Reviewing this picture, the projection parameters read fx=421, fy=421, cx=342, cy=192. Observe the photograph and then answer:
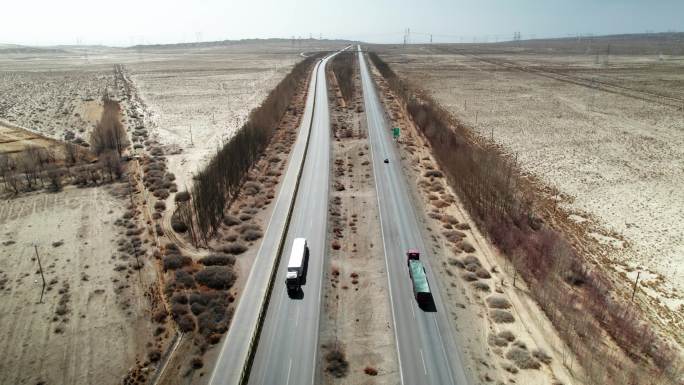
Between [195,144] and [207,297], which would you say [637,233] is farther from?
[195,144]

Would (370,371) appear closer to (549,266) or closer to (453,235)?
(549,266)

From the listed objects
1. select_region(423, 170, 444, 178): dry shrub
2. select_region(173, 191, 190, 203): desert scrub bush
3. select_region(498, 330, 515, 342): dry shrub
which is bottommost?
select_region(498, 330, 515, 342): dry shrub

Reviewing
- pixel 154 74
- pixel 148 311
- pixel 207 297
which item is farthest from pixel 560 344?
pixel 154 74

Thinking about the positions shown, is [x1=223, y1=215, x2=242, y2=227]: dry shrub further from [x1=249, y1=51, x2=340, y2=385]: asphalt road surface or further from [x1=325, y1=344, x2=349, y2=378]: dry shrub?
[x1=325, y1=344, x2=349, y2=378]: dry shrub

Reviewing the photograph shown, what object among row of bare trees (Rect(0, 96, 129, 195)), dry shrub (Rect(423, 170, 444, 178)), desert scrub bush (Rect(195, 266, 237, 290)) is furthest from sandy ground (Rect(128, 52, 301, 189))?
dry shrub (Rect(423, 170, 444, 178))

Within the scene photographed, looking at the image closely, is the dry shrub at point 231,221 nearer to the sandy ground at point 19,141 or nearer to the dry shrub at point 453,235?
the dry shrub at point 453,235

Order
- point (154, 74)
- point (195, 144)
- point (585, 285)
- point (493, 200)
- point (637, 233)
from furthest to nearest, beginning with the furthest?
point (154, 74), point (195, 144), point (493, 200), point (637, 233), point (585, 285)

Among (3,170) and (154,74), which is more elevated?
→ (154,74)
